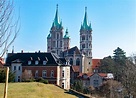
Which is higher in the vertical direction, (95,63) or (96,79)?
(95,63)

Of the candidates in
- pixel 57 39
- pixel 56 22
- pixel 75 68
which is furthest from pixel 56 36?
pixel 75 68

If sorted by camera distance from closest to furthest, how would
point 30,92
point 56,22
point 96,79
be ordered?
point 30,92 < point 96,79 < point 56,22

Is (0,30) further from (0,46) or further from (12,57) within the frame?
(12,57)

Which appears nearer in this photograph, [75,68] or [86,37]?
[75,68]

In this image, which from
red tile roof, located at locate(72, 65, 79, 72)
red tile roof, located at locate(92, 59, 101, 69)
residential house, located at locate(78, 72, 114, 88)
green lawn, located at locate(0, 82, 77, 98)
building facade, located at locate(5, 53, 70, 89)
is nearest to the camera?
green lawn, located at locate(0, 82, 77, 98)

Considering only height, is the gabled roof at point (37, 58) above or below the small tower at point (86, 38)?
below

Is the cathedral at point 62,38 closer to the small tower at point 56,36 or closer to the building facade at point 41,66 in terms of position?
the small tower at point 56,36

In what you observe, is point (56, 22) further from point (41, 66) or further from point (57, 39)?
point (41, 66)

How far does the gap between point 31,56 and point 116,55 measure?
29675mm

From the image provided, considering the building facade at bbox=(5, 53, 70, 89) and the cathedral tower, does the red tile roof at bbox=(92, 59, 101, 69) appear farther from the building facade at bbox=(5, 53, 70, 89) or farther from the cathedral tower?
the building facade at bbox=(5, 53, 70, 89)

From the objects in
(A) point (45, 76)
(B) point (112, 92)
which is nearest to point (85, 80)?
(A) point (45, 76)

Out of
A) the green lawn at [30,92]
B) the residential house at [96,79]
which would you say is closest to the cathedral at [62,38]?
the residential house at [96,79]

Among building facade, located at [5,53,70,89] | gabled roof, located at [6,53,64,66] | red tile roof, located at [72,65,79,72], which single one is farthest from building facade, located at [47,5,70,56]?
building facade, located at [5,53,70,89]

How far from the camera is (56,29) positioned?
78000 millimetres
